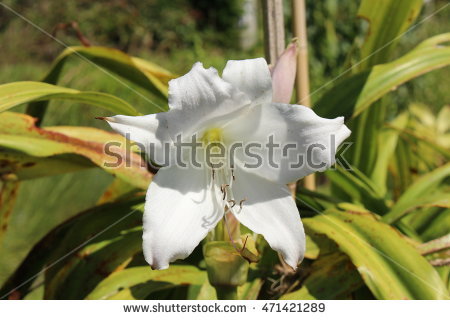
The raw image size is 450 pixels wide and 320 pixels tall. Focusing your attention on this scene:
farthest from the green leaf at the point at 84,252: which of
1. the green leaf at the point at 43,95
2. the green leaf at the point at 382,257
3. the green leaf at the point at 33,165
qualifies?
the green leaf at the point at 382,257

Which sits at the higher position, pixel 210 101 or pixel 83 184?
pixel 210 101

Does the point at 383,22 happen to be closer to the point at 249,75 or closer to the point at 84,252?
the point at 249,75

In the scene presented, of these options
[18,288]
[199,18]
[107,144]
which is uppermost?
[107,144]

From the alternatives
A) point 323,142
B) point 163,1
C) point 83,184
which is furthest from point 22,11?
point 323,142

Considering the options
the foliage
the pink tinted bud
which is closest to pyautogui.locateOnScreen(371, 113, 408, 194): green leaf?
the foliage
